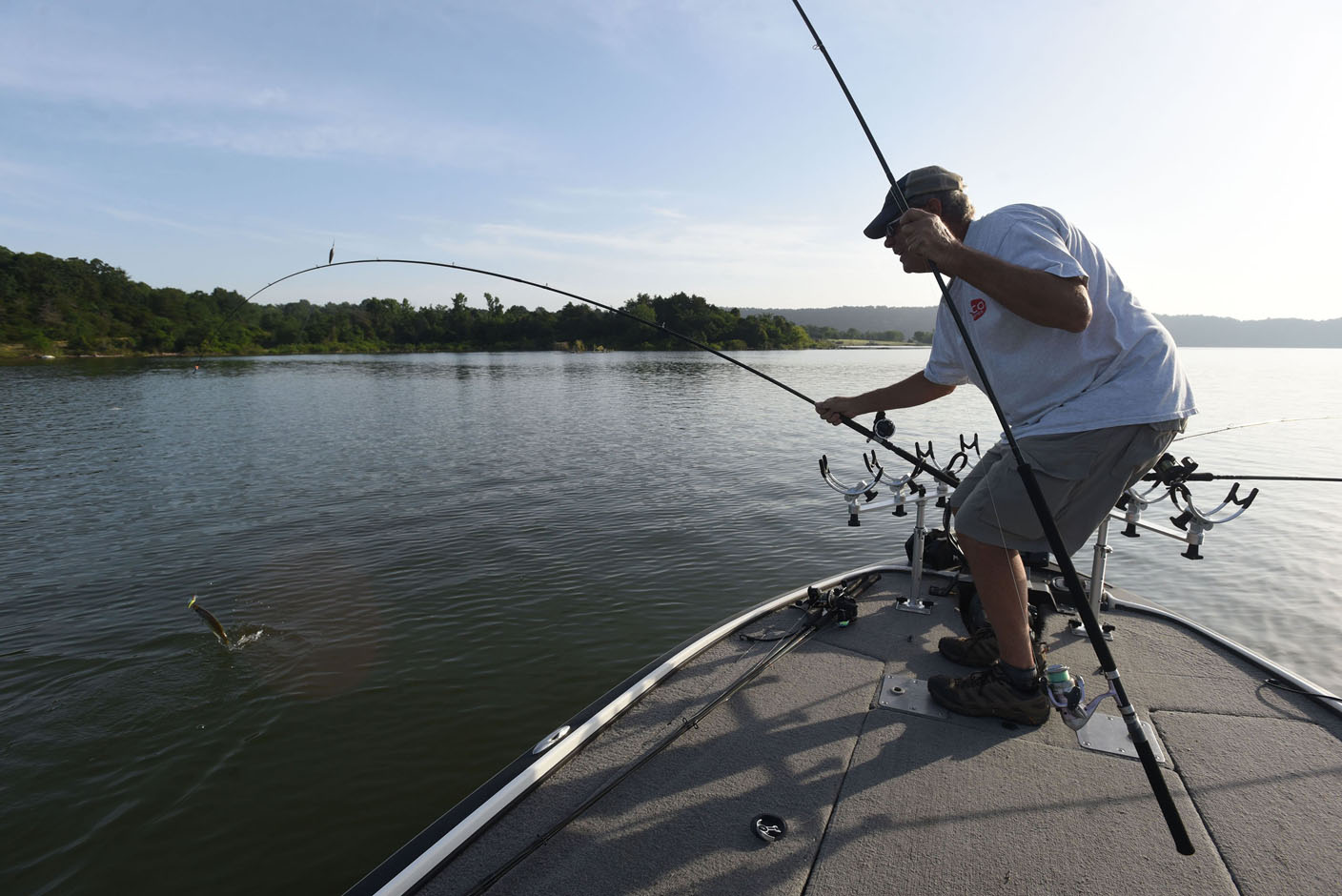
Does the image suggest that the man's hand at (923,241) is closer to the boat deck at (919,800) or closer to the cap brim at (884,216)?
the cap brim at (884,216)

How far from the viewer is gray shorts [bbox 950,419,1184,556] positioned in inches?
103

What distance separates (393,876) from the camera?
78.7 inches

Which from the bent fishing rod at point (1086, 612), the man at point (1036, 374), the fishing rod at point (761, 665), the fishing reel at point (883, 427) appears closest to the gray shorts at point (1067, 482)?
the man at point (1036, 374)

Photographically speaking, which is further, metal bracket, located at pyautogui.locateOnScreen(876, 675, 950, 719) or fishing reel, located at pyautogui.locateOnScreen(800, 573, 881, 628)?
fishing reel, located at pyautogui.locateOnScreen(800, 573, 881, 628)

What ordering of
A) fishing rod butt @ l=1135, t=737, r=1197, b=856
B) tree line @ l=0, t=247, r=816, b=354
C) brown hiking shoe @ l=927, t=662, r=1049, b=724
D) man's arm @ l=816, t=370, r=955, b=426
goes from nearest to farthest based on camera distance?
1. fishing rod butt @ l=1135, t=737, r=1197, b=856
2. brown hiking shoe @ l=927, t=662, r=1049, b=724
3. man's arm @ l=816, t=370, r=955, b=426
4. tree line @ l=0, t=247, r=816, b=354

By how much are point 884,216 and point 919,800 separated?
2.46 m

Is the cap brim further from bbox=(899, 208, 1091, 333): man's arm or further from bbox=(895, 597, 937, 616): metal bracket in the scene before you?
bbox=(895, 597, 937, 616): metal bracket

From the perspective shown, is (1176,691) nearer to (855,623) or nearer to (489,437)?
(855,623)

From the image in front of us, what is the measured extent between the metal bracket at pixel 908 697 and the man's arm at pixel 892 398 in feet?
4.68

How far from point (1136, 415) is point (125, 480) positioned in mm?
17699

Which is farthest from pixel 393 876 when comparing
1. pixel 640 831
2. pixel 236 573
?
pixel 236 573

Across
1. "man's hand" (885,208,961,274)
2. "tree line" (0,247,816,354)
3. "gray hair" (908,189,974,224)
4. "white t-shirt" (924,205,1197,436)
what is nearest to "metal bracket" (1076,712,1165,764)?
"white t-shirt" (924,205,1197,436)

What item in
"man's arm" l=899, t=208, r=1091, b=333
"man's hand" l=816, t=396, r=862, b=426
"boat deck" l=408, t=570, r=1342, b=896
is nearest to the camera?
"boat deck" l=408, t=570, r=1342, b=896

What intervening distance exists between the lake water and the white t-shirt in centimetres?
195
